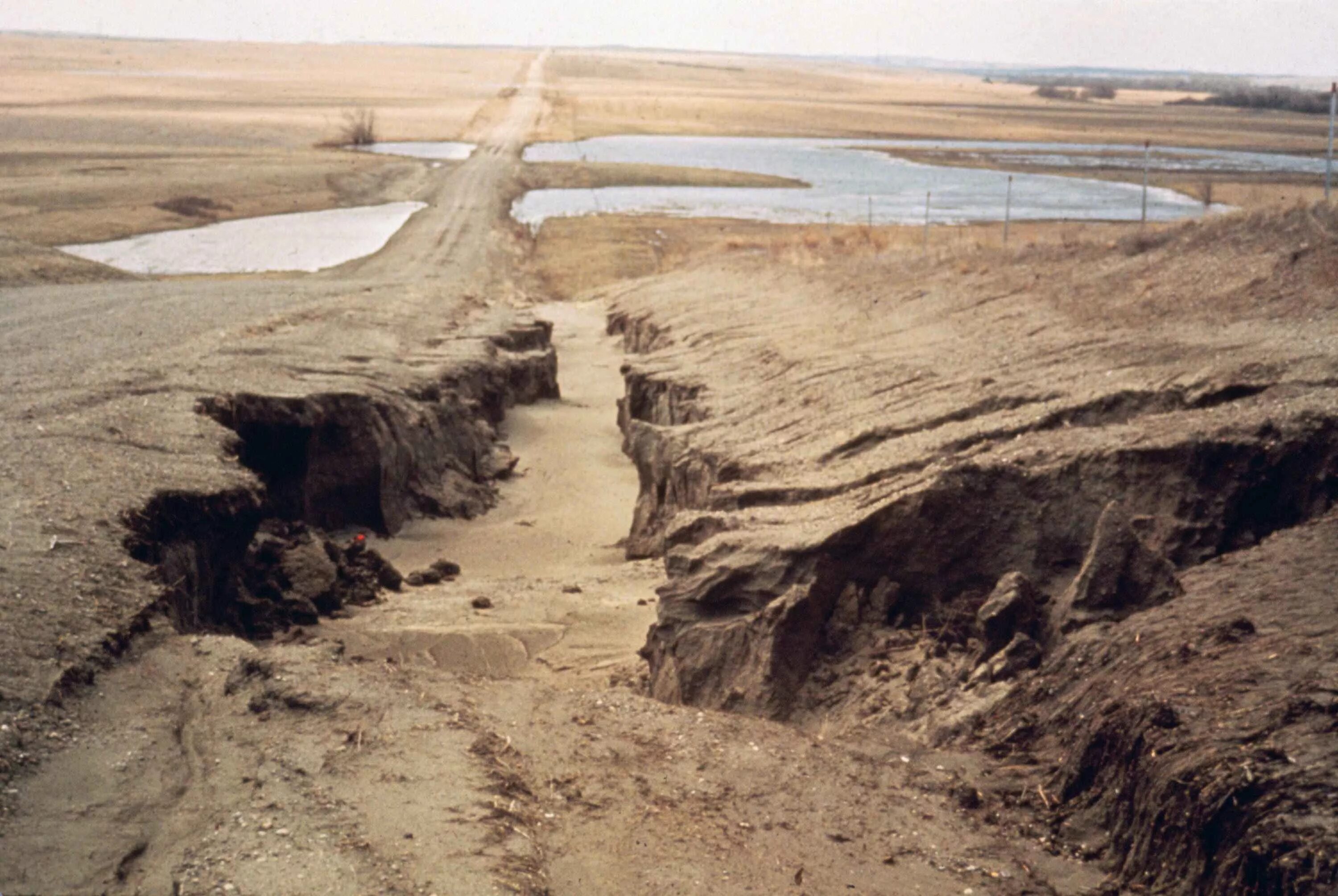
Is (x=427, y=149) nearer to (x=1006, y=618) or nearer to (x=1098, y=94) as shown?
(x=1006, y=618)

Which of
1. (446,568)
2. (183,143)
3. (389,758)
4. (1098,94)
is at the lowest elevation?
(446,568)

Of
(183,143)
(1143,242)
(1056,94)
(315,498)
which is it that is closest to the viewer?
(315,498)

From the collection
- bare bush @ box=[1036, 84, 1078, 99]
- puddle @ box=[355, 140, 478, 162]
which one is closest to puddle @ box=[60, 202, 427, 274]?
puddle @ box=[355, 140, 478, 162]

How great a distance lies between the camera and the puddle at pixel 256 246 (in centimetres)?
4034

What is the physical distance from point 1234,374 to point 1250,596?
3.83m

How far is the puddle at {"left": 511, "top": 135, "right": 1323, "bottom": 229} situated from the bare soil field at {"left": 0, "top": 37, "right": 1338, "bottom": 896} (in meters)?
27.1

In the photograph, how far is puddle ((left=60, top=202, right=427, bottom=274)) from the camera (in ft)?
132

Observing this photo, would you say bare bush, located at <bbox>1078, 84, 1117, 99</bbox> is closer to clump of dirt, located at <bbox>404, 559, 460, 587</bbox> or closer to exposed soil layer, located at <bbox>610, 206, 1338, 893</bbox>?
exposed soil layer, located at <bbox>610, 206, 1338, 893</bbox>

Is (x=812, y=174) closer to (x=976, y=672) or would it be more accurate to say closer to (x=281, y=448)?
(x=281, y=448)

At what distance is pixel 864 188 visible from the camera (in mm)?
67812

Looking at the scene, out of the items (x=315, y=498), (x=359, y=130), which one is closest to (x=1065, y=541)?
(x=315, y=498)

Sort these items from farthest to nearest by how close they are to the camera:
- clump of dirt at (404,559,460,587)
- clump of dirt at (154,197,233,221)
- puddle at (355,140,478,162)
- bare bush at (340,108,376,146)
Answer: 1. bare bush at (340,108,376,146)
2. puddle at (355,140,478,162)
3. clump of dirt at (154,197,233,221)
4. clump of dirt at (404,559,460,587)

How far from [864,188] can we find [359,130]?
34845 mm

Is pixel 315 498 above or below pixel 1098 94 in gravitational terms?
below
